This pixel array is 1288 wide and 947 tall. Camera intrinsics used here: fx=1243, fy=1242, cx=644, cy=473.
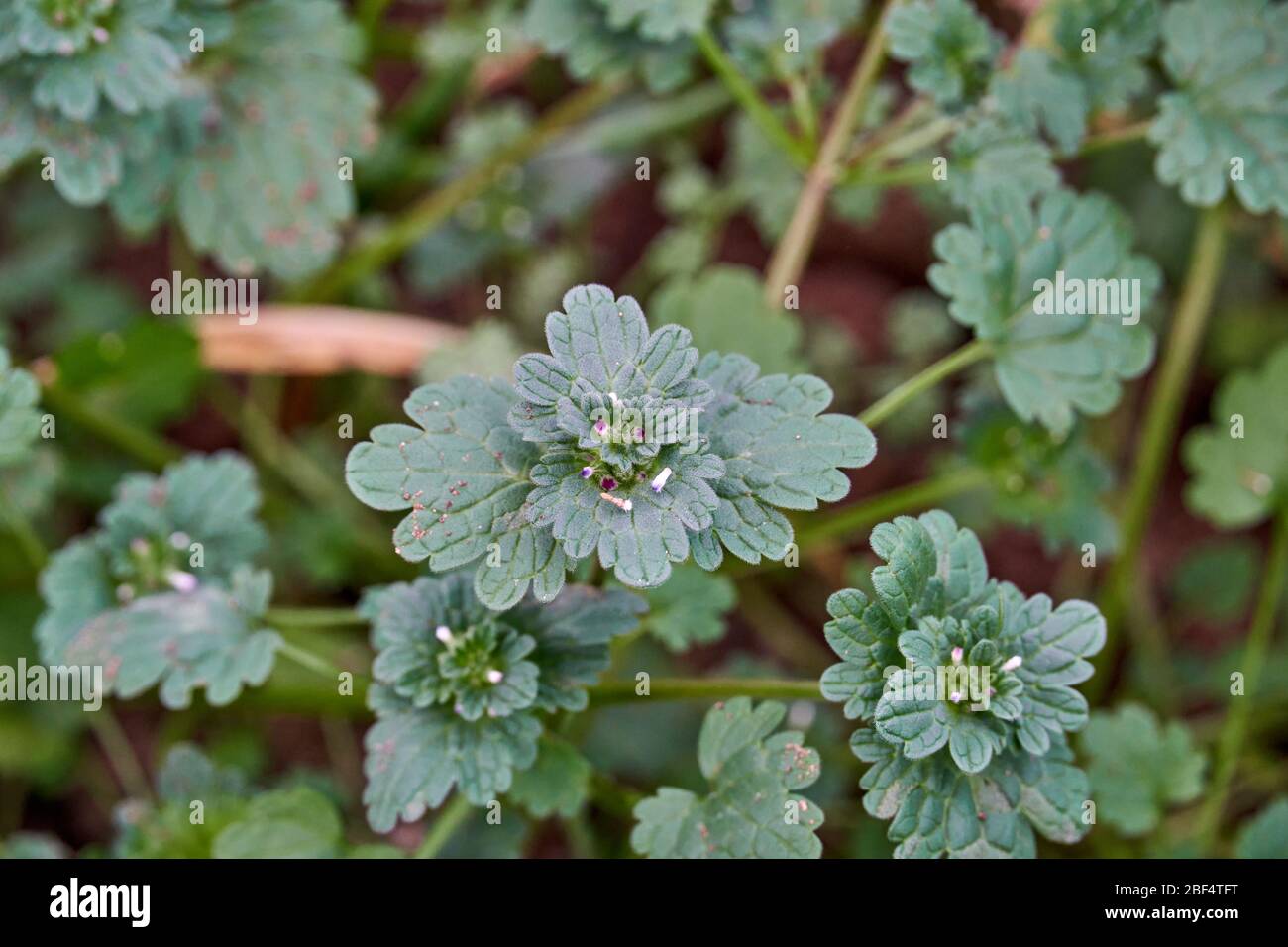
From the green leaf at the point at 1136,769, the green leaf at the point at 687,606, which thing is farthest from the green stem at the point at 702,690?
the green leaf at the point at 1136,769

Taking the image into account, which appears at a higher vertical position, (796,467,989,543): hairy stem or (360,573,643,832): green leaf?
(796,467,989,543): hairy stem

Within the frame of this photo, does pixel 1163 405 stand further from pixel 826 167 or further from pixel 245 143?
pixel 245 143

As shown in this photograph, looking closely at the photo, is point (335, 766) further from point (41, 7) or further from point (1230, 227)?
point (1230, 227)

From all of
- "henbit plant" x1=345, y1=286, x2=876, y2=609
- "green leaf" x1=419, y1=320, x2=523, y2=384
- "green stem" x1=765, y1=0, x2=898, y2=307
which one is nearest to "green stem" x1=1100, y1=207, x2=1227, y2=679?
"green stem" x1=765, y1=0, x2=898, y2=307

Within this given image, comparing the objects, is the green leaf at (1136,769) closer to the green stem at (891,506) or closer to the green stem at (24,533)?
the green stem at (891,506)

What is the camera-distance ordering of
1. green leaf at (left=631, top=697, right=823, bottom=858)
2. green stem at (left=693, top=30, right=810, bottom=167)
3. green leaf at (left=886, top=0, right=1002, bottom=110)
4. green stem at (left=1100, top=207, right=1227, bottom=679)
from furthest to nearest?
green stem at (left=1100, top=207, right=1227, bottom=679) < green stem at (left=693, top=30, right=810, bottom=167) < green leaf at (left=886, top=0, right=1002, bottom=110) < green leaf at (left=631, top=697, right=823, bottom=858)

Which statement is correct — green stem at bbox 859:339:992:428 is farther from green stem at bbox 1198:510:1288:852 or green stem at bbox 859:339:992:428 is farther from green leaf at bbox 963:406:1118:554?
green stem at bbox 1198:510:1288:852
